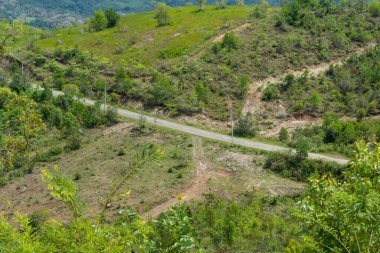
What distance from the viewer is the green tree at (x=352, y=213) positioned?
6.76 metres

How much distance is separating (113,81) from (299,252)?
154 ft

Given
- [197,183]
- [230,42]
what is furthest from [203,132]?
[230,42]

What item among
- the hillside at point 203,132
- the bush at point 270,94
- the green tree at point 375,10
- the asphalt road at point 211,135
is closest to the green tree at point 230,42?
the hillside at point 203,132

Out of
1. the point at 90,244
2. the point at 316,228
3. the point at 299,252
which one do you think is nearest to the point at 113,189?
the point at 90,244

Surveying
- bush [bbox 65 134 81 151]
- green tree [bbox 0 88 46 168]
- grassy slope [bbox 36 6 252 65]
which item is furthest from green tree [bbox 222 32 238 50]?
green tree [bbox 0 88 46 168]

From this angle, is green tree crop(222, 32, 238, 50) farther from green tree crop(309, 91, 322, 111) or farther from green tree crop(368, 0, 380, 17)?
green tree crop(368, 0, 380, 17)

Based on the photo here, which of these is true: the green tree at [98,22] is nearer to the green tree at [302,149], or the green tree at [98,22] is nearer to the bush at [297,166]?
the bush at [297,166]

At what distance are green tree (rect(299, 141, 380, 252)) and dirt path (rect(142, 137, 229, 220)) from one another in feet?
65.4

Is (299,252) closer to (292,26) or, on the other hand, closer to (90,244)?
(90,244)

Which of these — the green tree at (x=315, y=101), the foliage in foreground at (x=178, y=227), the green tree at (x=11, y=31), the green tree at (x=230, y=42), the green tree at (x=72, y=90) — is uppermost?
the green tree at (x=11, y=31)

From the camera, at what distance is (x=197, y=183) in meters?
31.4

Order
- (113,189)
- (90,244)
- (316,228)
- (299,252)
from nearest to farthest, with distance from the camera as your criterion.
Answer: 1. (90,244)
2. (113,189)
3. (316,228)
4. (299,252)

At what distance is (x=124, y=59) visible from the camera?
5997 centimetres

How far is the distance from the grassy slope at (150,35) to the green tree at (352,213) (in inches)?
2026
